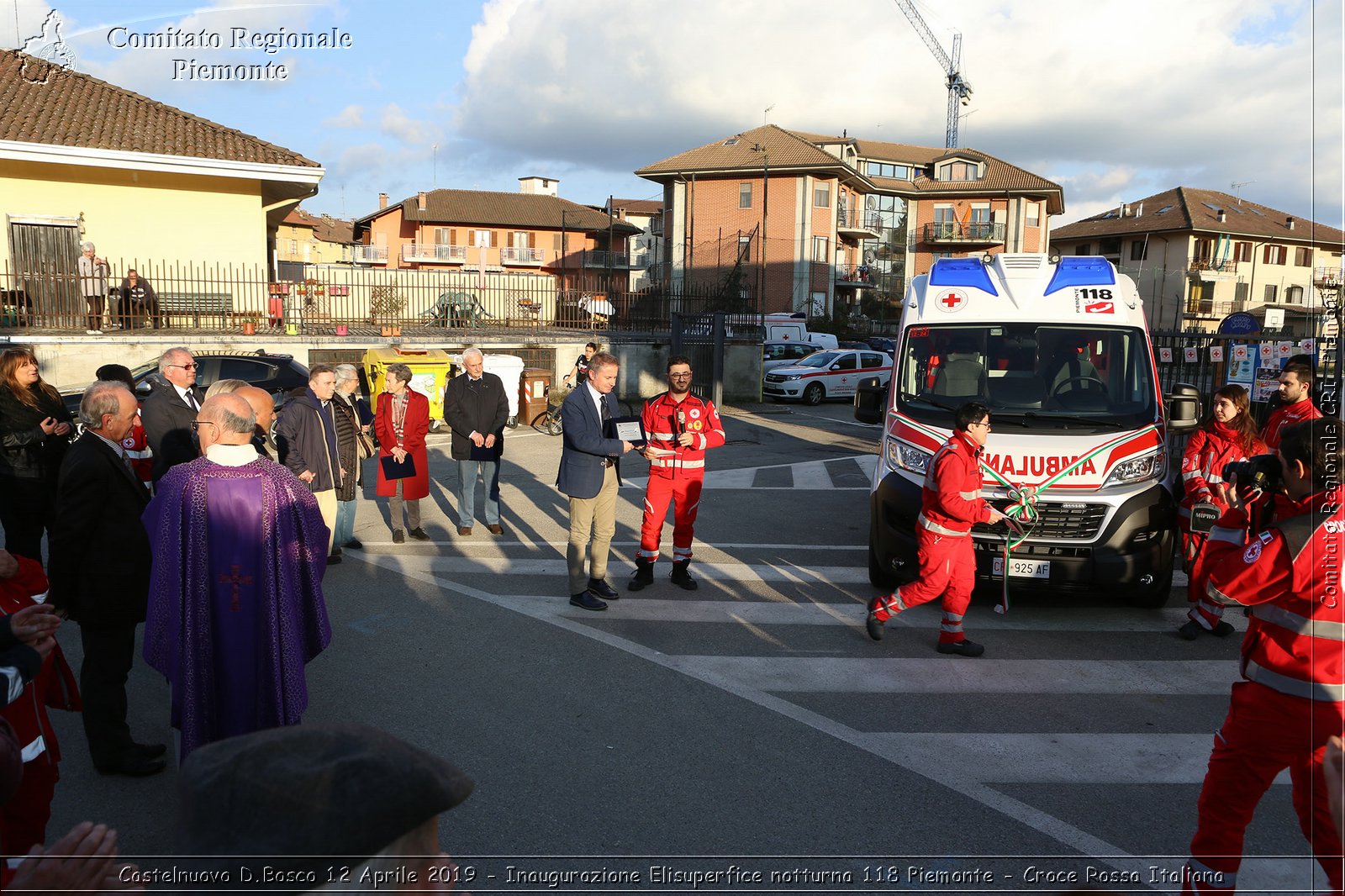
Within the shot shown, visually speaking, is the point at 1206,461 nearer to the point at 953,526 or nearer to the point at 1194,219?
the point at 953,526

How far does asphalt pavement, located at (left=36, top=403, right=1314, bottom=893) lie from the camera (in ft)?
12.5

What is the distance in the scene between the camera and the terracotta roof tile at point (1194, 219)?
5816 cm

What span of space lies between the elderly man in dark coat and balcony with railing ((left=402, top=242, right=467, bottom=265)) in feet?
199

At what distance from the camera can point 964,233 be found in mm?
64438

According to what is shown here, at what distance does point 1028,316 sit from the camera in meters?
7.69

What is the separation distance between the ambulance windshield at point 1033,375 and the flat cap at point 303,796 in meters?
6.26

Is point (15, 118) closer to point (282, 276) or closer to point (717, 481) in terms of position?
point (282, 276)

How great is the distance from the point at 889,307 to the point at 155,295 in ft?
164

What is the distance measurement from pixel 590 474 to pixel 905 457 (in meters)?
2.47

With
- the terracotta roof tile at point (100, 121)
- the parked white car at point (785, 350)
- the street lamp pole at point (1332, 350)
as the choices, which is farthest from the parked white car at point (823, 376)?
the terracotta roof tile at point (100, 121)

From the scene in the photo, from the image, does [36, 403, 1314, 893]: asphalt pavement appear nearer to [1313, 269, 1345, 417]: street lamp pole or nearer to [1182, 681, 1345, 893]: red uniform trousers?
Answer: [1182, 681, 1345, 893]: red uniform trousers

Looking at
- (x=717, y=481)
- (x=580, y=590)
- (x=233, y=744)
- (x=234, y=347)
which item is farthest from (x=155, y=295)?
(x=233, y=744)

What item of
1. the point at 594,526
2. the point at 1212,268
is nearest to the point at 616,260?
the point at 1212,268

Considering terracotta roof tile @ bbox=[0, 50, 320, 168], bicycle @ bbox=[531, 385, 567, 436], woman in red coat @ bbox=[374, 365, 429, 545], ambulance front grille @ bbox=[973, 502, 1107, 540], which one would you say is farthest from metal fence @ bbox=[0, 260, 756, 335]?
ambulance front grille @ bbox=[973, 502, 1107, 540]
